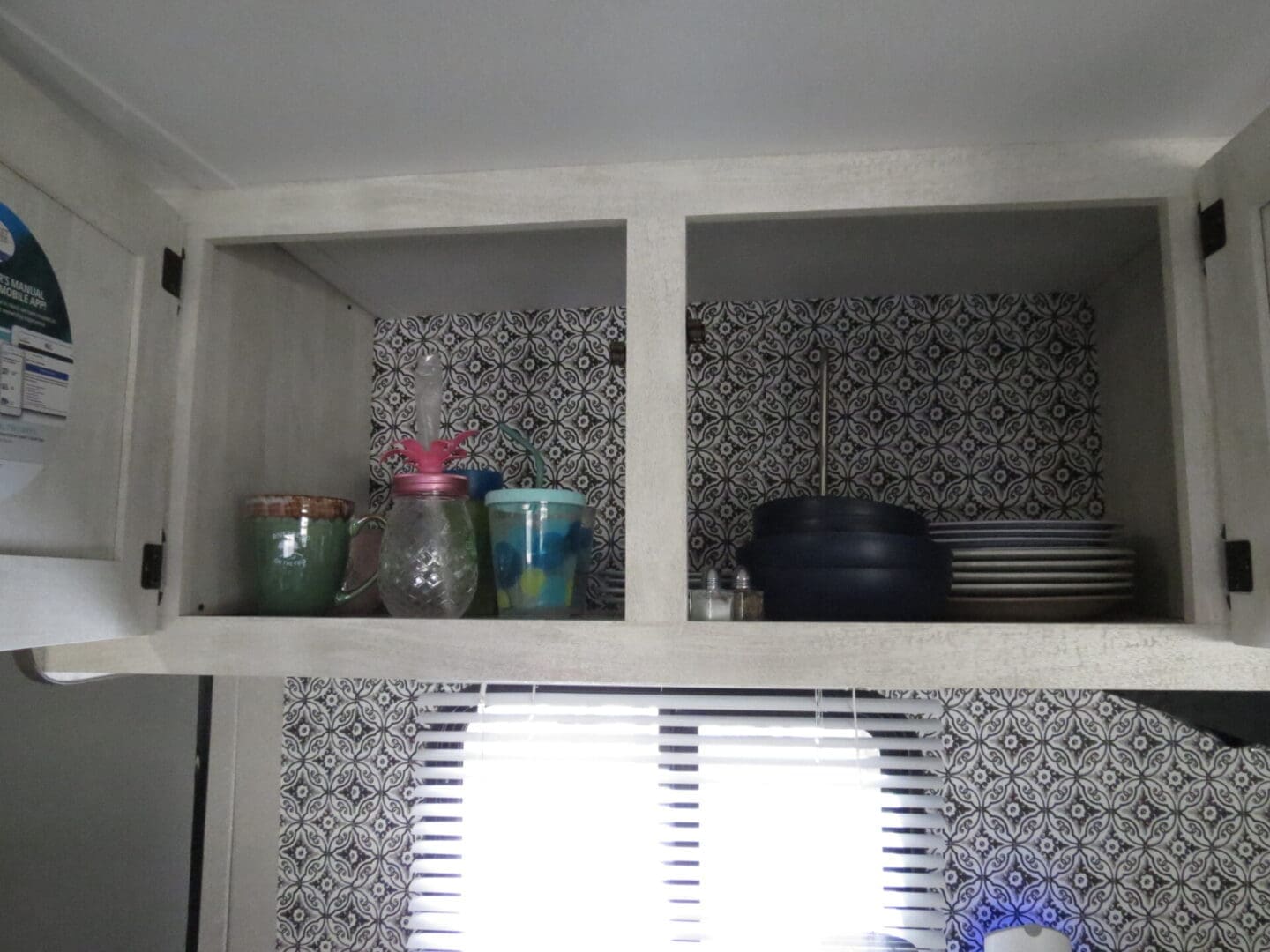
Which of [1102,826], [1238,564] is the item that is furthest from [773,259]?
[1102,826]

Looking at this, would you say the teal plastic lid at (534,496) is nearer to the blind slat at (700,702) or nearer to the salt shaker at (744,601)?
the salt shaker at (744,601)

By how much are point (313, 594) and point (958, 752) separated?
949mm

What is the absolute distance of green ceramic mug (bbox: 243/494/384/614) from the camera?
1.00 metres

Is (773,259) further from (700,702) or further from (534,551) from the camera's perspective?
(700,702)

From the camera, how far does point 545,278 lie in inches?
49.7

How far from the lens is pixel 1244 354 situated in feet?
2.64

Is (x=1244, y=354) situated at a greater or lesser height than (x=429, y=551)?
greater

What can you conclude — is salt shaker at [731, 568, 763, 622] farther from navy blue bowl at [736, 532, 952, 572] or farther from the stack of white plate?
the stack of white plate

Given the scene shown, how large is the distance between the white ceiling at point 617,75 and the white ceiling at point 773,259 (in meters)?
0.12

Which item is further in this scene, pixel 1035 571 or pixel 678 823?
pixel 678 823

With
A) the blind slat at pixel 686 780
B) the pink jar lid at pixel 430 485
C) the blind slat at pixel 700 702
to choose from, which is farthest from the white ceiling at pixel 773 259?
the blind slat at pixel 686 780

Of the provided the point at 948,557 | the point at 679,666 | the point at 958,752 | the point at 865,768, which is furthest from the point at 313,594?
the point at 958,752

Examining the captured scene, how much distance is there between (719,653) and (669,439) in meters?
0.23

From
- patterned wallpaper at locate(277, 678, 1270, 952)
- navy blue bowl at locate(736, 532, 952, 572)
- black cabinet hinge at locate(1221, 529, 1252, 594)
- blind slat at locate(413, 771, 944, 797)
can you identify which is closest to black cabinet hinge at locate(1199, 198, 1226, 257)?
black cabinet hinge at locate(1221, 529, 1252, 594)
